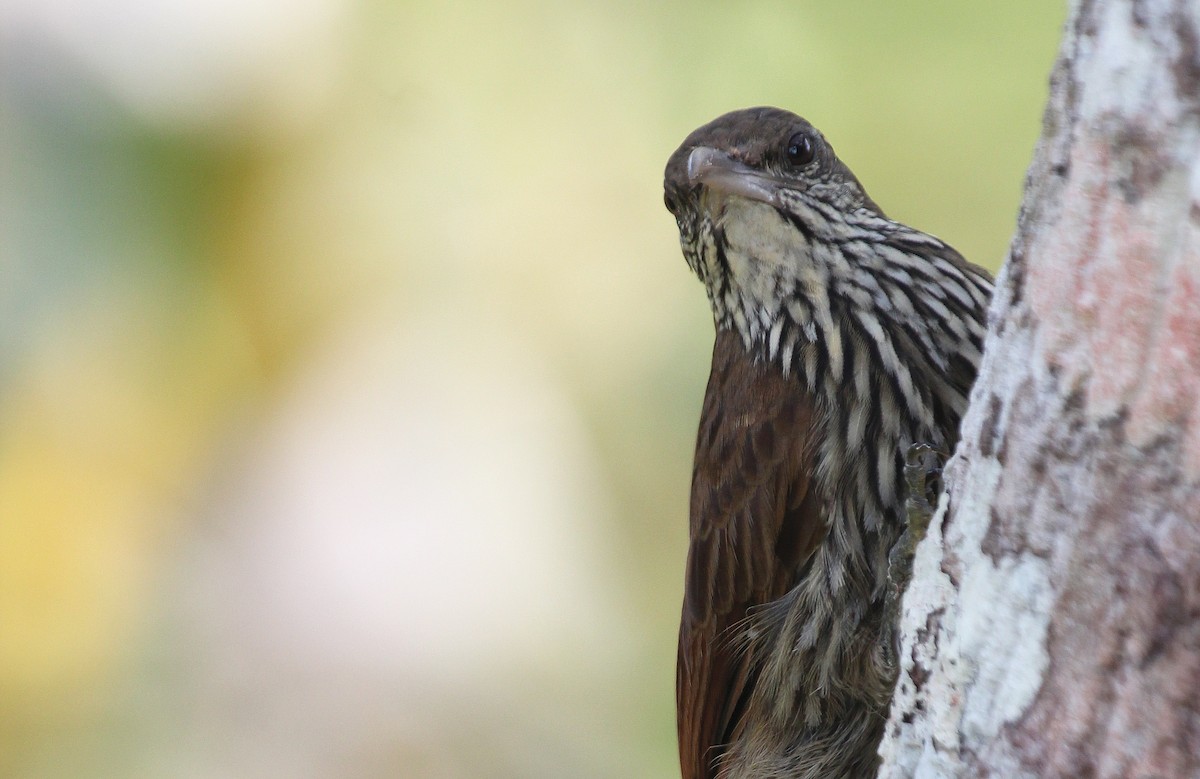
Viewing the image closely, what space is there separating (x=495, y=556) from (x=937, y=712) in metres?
4.03

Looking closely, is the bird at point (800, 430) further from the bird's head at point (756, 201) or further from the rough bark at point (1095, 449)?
the rough bark at point (1095, 449)

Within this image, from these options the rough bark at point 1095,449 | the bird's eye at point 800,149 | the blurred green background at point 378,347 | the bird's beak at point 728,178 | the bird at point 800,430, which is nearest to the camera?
the rough bark at point 1095,449

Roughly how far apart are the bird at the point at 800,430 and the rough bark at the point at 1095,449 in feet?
2.65

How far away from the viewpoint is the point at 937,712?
5.23ft

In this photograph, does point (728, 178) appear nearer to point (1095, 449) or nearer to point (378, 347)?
point (1095, 449)

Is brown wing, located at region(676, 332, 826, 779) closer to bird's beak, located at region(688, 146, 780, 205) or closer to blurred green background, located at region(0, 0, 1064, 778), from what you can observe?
bird's beak, located at region(688, 146, 780, 205)

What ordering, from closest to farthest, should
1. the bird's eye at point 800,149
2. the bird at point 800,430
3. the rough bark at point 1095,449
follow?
1. the rough bark at point 1095,449
2. the bird at point 800,430
3. the bird's eye at point 800,149

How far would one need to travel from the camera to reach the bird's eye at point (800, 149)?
9.16ft

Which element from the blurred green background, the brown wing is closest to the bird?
the brown wing

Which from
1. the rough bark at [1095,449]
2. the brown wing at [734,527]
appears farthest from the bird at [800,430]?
the rough bark at [1095,449]

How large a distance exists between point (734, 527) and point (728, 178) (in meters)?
0.71

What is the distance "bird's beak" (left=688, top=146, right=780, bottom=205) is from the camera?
268 centimetres

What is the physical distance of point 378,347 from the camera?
18.8 feet

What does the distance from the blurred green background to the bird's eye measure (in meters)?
2.63
